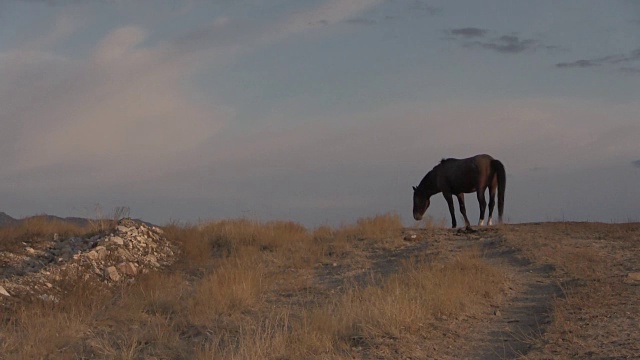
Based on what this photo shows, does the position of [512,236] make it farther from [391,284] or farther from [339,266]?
[391,284]

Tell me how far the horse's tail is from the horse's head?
3.74 m

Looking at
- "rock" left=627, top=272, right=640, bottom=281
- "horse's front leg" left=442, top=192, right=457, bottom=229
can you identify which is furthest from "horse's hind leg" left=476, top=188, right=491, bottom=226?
"rock" left=627, top=272, right=640, bottom=281

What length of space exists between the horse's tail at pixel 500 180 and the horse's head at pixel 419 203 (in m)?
3.74

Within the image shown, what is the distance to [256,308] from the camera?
35.2 ft

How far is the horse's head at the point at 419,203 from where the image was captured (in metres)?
23.7

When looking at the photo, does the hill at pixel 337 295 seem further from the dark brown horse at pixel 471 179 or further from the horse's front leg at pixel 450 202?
the horse's front leg at pixel 450 202

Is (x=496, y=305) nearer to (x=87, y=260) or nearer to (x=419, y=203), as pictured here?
(x=87, y=260)

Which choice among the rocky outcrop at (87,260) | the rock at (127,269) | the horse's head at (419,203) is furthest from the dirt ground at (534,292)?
the horse's head at (419,203)

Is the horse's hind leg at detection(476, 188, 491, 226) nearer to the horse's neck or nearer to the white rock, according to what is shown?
the horse's neck

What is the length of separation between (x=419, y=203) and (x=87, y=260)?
12532 mm

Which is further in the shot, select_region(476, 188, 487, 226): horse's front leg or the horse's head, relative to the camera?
the horse's head

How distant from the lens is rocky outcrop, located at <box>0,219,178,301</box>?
12.3 metres

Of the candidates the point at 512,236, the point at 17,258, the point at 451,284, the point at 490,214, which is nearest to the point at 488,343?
the point at 451,284

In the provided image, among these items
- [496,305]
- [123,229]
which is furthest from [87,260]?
[496,305]
